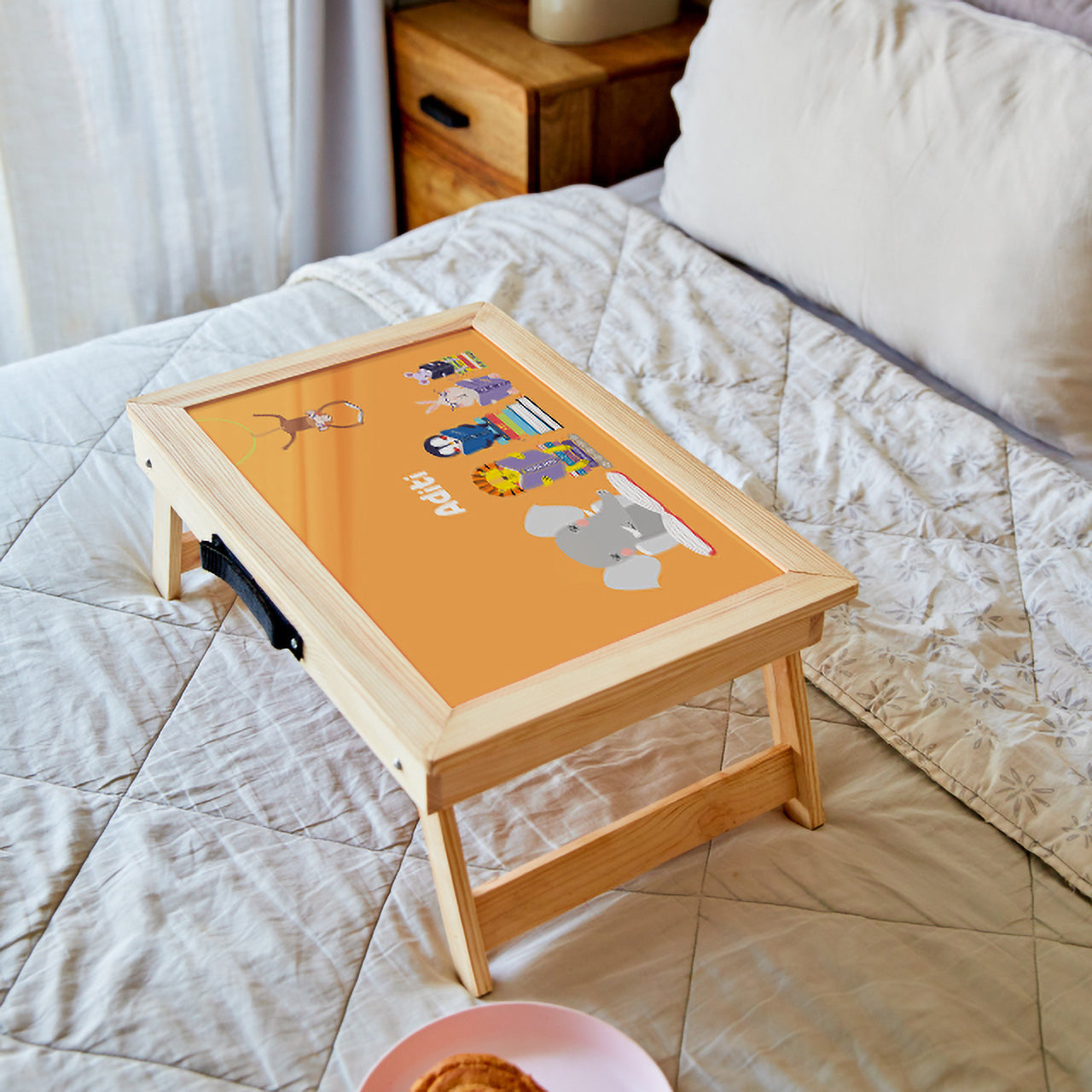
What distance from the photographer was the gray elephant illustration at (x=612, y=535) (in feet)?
3.13

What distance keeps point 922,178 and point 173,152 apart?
1389 millimetres

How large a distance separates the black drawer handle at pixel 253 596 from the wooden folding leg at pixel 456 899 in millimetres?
188

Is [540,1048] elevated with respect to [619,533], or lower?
lower

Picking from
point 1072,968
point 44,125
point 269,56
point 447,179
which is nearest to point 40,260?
point 44,125

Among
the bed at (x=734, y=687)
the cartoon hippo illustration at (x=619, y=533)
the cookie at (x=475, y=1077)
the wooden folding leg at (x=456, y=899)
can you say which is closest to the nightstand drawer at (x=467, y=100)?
the bed at (x=734, y=687)

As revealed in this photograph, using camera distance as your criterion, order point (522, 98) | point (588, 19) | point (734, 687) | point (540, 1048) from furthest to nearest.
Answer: point (588, 19), point (522, 98), point (734, 687), point (540, 1048)

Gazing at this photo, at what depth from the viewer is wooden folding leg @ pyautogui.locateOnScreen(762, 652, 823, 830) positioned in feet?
3.36

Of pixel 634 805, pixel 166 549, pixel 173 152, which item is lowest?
pixel 634 805

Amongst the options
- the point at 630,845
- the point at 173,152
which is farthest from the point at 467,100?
the point at 630,845

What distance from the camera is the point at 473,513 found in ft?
3.35

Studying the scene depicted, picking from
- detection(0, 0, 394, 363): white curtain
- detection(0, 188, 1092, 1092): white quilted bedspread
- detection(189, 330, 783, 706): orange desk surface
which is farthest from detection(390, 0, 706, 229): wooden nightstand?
detection(189, 330, 783, 706): orange desk surface

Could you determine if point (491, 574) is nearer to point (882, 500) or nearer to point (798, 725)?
point (798, 725)

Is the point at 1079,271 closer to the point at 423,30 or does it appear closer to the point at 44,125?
the point at 423,30

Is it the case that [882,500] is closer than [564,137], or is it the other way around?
[882,500]
